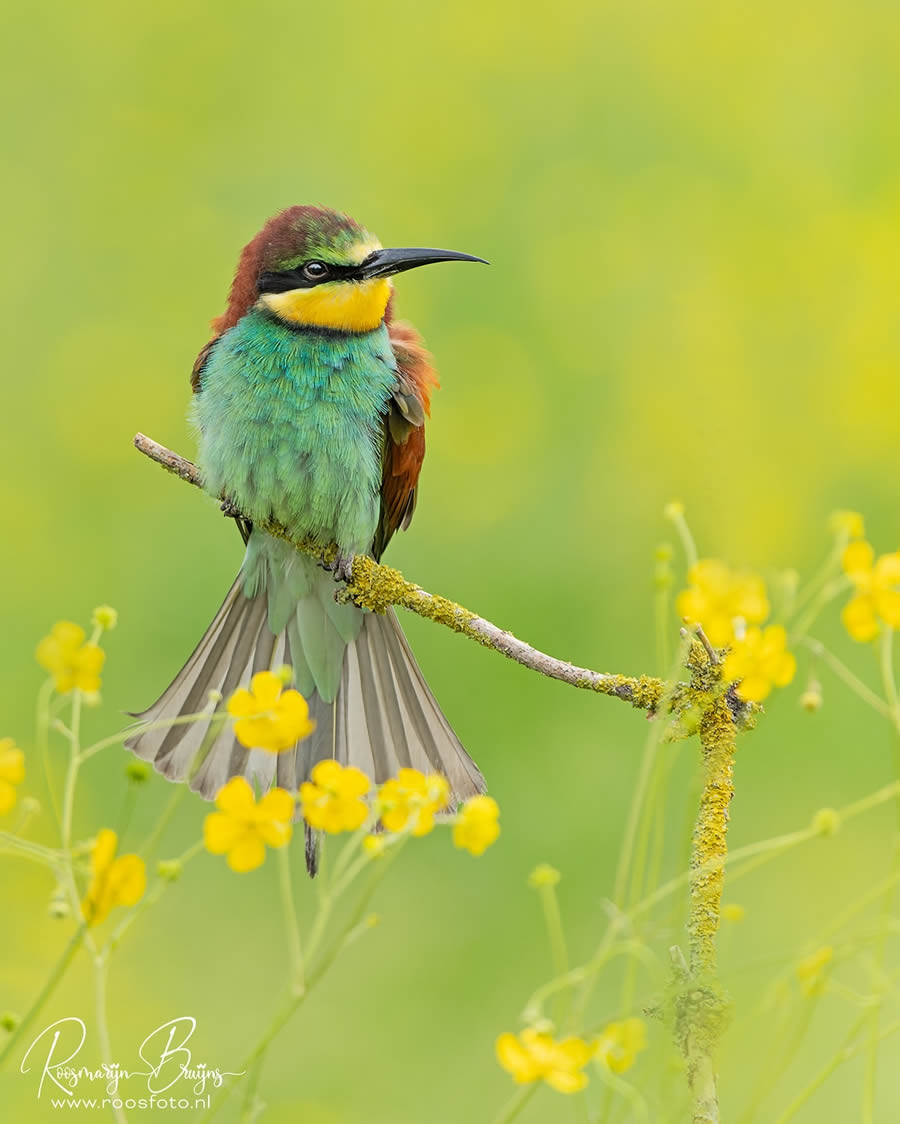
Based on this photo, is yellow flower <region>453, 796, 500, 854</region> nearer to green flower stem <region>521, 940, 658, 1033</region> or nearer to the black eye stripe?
green flower stem <region>521, 940, 658, 1033</region>

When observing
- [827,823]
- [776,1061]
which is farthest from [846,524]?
[776,1061]

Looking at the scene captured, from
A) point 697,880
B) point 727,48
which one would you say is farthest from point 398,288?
point 697,880

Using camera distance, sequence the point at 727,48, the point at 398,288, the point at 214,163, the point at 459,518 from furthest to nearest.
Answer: the point at 727,48
the point at 214,163
the point at 398,288
the point at 459,518

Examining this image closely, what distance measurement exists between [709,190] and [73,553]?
2406 millimetres

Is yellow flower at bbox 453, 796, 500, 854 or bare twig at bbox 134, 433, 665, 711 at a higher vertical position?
bare twig at bbox 134, 433, 665, 711

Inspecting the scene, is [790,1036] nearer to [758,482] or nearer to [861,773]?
[861,773]

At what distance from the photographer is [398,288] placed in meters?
4.14

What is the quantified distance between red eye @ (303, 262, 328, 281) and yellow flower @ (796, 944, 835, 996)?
6.40 feet

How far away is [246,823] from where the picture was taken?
0.90m

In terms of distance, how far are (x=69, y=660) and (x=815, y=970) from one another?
493 millimetres

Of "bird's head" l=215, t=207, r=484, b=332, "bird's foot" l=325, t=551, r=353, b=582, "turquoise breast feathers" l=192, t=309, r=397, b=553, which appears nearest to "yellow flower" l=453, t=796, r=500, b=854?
"bird's foot" l=325, t=551, r=353, b=582

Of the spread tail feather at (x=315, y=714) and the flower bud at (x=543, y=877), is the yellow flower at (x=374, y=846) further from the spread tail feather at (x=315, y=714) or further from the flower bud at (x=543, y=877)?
the spread tail feather at (x=315, y=714)

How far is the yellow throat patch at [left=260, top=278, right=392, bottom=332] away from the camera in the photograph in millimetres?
2557
